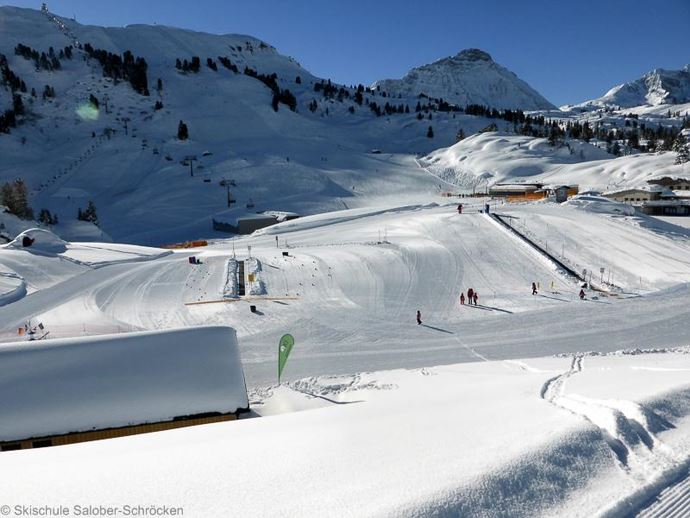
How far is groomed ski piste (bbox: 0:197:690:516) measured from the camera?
4109mm

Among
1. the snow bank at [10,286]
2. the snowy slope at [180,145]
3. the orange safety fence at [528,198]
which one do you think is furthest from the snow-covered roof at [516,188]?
the snow bank at [10,286]

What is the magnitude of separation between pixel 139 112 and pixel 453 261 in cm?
10021

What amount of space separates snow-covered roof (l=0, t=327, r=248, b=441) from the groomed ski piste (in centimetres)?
183

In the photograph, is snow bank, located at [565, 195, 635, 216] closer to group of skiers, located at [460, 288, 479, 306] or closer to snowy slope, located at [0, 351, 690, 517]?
group of skiers, located at [460, 288, 479, 306]

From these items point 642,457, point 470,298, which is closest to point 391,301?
point 470,298

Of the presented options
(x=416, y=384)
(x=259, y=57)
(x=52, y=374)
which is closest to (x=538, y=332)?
(x=416, y=384)

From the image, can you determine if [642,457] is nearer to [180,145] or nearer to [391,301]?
[391,301]

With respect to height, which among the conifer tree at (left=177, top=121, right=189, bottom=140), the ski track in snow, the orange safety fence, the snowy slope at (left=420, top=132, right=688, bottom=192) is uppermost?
the conifer tree at (left=177, top=121, right=189, bottom=140)

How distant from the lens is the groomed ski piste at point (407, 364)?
13.5 feet

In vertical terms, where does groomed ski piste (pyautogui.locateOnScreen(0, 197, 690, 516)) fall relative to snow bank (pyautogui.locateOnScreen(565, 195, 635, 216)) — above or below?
below

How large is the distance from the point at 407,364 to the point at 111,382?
1046 cm

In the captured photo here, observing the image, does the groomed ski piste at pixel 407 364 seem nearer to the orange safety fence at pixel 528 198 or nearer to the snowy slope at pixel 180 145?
the orange safety fence at pixel 528 198

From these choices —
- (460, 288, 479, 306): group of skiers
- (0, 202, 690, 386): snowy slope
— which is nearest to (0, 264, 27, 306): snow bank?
(0, 202, 690, 386): snowy slope

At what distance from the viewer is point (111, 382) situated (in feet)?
38.0
